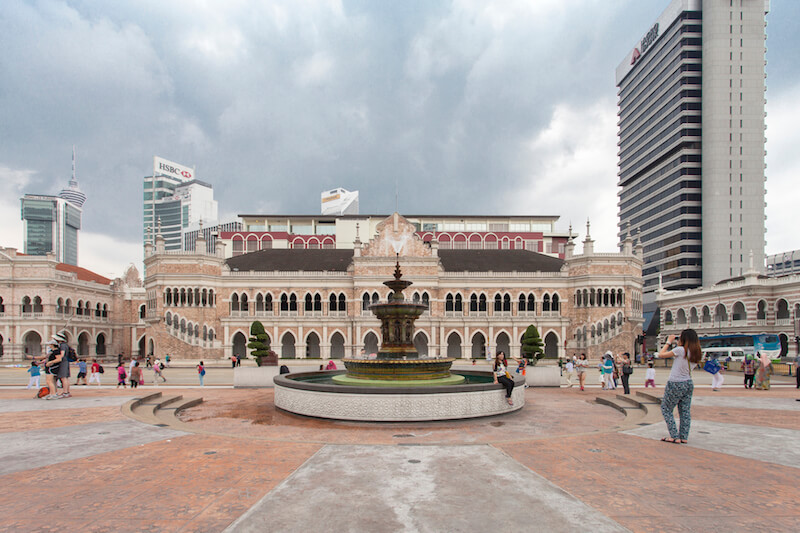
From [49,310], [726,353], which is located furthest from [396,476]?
[49,310]

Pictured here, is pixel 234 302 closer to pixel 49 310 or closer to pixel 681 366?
pixel 49 310

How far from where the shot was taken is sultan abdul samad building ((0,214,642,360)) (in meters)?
50.8

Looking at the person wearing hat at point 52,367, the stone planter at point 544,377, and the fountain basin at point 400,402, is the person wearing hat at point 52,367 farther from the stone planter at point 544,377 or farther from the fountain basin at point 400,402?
the stone planter at point 544,377

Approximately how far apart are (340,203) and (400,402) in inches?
3915

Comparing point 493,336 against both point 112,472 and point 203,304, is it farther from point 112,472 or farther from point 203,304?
point 112,472

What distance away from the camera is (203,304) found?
51.4 metres

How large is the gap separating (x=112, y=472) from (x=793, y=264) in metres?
152

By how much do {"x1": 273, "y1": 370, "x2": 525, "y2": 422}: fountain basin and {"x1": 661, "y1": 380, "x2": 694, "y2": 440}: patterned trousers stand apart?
4779 millimetres

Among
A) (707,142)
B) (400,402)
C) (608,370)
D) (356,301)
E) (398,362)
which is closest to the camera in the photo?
(400,402)

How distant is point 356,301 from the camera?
170 feet

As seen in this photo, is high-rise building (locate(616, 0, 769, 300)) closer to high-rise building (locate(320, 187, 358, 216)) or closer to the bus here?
the bus

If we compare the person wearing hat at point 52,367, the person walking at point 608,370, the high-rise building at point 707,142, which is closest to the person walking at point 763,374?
the person walking at point 608,370

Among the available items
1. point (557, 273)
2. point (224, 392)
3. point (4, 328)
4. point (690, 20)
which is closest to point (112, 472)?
point (224, 392)

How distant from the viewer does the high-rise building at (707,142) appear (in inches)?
3430
